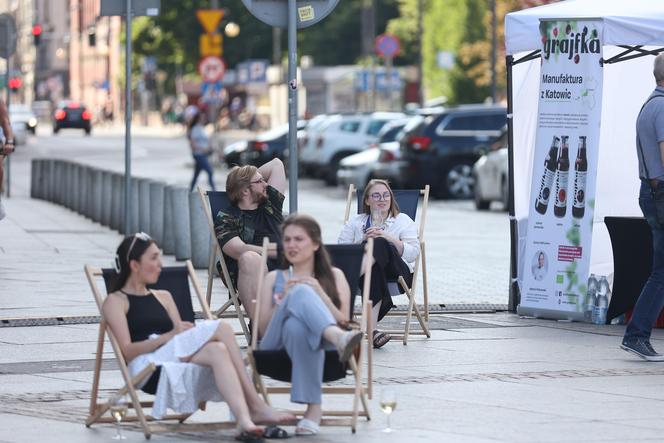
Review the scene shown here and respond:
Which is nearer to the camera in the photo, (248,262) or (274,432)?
(274,432)

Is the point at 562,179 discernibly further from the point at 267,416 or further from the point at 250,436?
the point at 250,436

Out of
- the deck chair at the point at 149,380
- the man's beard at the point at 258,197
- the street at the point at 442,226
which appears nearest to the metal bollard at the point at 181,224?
the street at the point at 442,226

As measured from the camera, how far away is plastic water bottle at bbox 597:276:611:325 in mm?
13769

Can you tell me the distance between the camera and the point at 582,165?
13.7 m

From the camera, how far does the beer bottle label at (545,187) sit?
1388 cm

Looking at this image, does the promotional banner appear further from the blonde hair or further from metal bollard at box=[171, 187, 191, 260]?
metal bollard at box=[171, 187, 191, 260]

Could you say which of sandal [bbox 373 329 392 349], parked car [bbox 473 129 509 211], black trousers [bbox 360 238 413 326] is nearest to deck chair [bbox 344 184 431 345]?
black trousers [bbox 360 238 413 326]

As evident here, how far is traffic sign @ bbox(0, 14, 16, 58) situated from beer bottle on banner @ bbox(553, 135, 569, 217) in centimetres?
1610

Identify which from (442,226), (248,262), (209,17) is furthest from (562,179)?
(209,17)

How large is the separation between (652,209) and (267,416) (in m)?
3.89

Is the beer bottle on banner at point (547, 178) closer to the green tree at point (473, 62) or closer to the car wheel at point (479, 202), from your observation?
the car wheel at point (479, 202)

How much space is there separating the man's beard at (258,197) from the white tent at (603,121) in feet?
9.75

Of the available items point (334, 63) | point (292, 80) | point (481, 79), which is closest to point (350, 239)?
point (292, 80)

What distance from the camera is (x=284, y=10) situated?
1299cm
